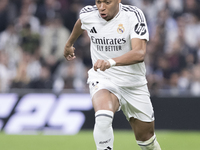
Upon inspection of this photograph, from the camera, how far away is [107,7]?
18.4ft

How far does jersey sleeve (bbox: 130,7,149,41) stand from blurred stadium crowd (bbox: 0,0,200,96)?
19.5 ft

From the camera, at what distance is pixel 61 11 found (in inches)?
579

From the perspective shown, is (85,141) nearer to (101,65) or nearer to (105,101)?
(105,101)

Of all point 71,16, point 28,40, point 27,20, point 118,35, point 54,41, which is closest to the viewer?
point 118,35

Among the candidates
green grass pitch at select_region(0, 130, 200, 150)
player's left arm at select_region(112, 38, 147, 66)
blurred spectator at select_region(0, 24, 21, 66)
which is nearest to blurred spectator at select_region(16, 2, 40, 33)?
blurred spectator at select_region(0, 24, 21, 66)

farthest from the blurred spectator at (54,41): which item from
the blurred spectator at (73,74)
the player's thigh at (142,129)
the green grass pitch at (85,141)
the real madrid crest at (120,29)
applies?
the real madrid crest at (120,29)

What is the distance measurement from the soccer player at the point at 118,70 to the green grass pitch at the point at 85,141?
2.95m

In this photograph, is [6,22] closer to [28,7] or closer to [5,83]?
[28,7]

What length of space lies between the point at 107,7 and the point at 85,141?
16.3 ft

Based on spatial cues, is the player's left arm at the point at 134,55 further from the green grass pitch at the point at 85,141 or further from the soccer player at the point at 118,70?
the green grass pitch at the point at 85,141

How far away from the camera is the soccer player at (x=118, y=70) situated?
17.4 ft

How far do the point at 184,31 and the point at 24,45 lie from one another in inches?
196

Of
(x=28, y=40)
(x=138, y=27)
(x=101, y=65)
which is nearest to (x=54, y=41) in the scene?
(x=28, y=40)

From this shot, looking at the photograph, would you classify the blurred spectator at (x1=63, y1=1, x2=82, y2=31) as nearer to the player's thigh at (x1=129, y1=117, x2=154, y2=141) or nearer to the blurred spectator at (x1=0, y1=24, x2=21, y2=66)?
the blurred spectator at (x1=0, y1=24, x2=21, y2=66)
